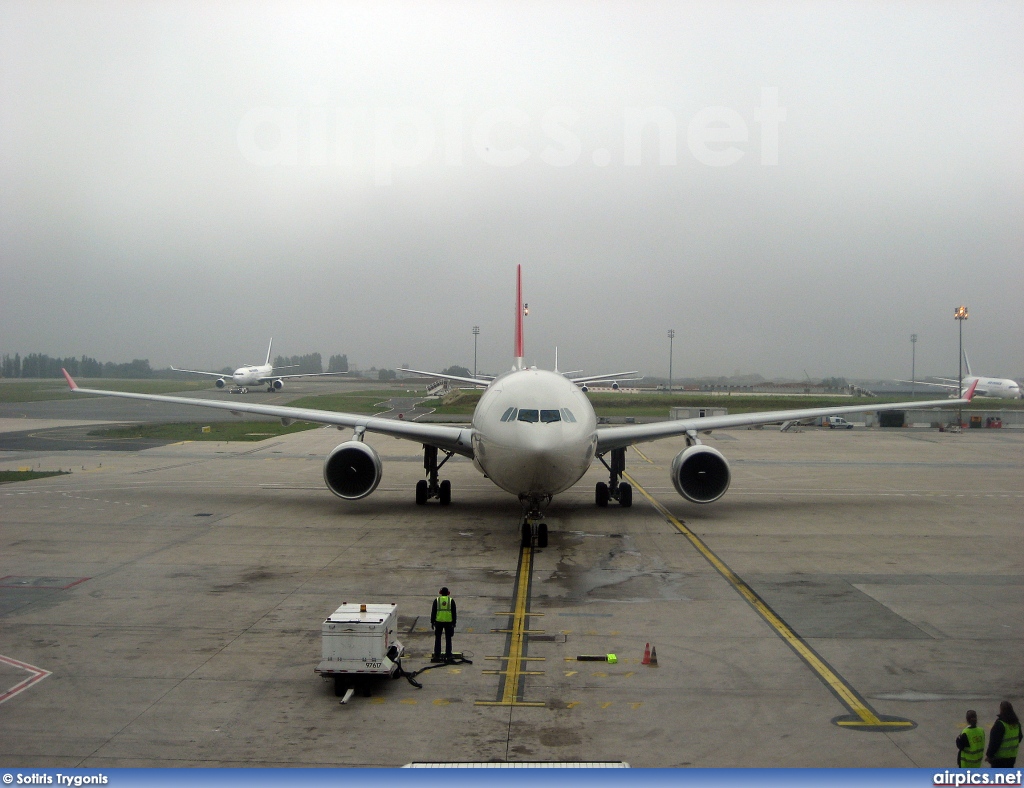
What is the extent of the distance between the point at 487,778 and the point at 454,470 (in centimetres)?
3064

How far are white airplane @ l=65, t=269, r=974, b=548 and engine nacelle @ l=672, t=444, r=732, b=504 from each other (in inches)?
1.1

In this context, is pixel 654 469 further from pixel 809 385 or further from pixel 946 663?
pixel 809 385

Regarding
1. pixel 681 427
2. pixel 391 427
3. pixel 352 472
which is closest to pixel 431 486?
pixel 391 427

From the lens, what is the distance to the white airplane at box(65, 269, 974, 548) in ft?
55.9

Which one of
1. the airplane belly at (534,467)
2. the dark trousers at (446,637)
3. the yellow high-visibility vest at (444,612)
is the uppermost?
the airplane belly at (534,467)

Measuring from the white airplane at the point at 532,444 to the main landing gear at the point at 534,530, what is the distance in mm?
24

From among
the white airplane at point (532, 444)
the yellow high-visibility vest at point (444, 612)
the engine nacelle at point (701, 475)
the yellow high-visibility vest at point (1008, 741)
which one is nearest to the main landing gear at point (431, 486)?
the white airplane at point (532, 444)

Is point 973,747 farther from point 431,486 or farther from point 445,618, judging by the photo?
point 431,486

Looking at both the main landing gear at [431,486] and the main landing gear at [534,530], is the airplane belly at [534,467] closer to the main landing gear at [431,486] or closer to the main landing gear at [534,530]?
the main landing gear at [534,530]

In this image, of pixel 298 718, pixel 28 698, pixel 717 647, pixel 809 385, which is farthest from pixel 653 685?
pixel 809 385

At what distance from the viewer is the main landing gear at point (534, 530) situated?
1816 centimetres

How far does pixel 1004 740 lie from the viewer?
7070mm

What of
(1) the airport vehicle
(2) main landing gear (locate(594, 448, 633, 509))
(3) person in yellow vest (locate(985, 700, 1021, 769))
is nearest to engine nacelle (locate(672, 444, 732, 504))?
(2) main landing gear (locate(594, 448, 633, 509))

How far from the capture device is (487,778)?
11.8 ft
